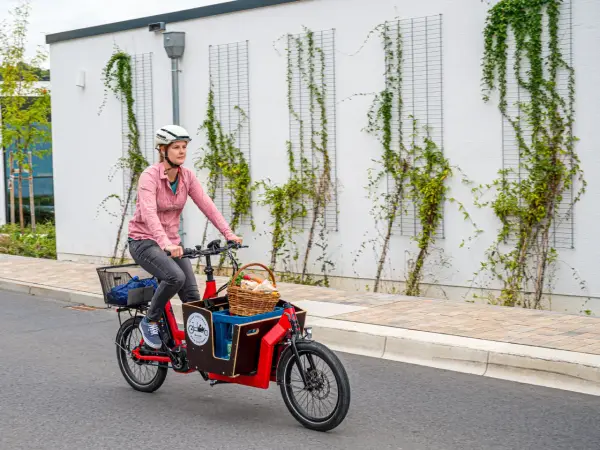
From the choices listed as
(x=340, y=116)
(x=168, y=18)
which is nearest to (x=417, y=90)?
(x=340, y=116)

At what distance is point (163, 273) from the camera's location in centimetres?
643

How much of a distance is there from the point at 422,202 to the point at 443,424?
548 centimetres

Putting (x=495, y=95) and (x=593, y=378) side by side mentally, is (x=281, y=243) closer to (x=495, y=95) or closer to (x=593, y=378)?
(x=495, y=95)

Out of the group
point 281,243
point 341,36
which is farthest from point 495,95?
point 281,243

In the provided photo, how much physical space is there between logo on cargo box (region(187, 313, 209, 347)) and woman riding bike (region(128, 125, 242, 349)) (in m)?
0.33

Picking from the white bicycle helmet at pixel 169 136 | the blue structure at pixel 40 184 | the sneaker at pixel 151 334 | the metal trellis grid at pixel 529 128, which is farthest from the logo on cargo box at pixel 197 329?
the blue structure at pixel 40 184

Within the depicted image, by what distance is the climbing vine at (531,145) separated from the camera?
993 cm

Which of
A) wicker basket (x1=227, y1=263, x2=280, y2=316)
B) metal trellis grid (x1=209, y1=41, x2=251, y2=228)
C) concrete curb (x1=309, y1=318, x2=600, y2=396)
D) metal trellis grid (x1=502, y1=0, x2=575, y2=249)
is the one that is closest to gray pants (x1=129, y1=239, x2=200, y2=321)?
wicker basket (x1=227, y1=263, x2=280, y2=316)

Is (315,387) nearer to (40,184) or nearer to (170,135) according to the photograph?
(170,135)

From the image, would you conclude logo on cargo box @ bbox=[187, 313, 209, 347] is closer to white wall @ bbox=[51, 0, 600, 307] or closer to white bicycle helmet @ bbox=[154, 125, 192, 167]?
white bicycle helmet @ bbox=[154, 125, 192, 167]

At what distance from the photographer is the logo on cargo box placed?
6.12 m

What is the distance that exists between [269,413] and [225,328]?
2.42 feet

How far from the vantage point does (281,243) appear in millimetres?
12719

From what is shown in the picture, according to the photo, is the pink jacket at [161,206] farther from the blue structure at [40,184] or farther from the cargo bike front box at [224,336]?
the blue structure at [40,184]
